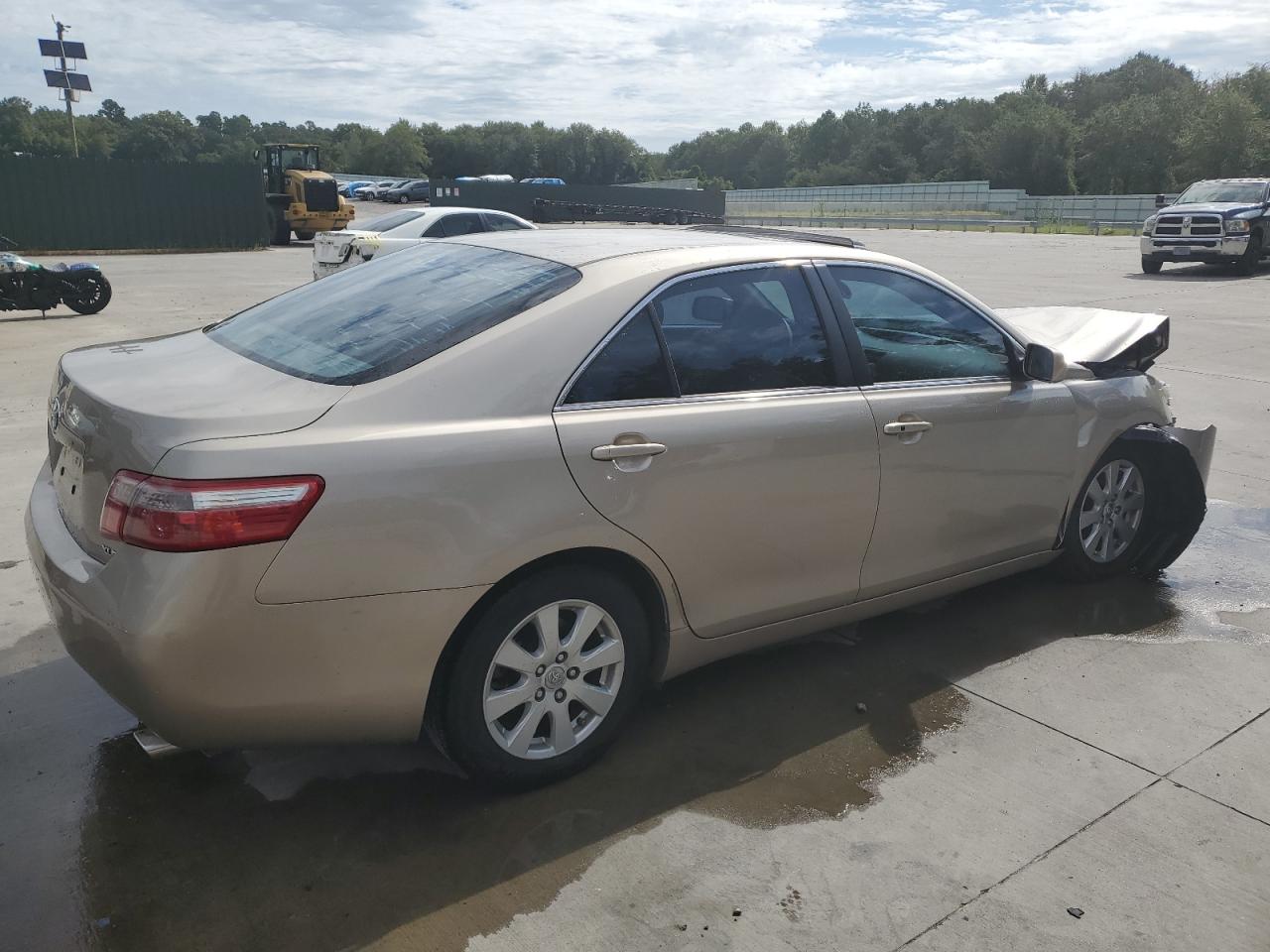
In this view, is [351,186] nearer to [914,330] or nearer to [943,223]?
[943,223]

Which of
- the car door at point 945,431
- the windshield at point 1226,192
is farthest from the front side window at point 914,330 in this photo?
the windshield at point 1226,192

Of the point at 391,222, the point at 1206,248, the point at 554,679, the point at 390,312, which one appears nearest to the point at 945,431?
the point at 554,679

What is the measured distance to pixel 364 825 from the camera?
9.78 feet

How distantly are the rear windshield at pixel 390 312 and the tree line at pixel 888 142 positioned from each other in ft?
201

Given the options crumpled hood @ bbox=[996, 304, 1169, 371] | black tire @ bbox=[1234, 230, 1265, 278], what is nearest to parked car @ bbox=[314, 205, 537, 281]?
crumpled hood @ bbox=[996, 304, 1169, 371]

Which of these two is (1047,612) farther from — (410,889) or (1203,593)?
(410,889)

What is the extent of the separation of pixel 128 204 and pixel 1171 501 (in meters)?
29.7

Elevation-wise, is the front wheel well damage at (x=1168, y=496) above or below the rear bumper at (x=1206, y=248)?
below

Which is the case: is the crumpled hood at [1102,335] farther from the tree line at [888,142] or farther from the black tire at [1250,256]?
the tree line at [888,142]

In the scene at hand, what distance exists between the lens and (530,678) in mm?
3006

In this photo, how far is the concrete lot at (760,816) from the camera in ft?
8.61

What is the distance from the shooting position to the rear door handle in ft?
9.82

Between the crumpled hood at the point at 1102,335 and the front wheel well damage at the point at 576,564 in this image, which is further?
the crumpled hood at the point at 1102,335

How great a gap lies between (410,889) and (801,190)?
78.7 meters
